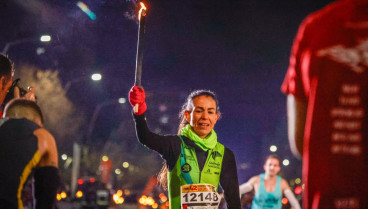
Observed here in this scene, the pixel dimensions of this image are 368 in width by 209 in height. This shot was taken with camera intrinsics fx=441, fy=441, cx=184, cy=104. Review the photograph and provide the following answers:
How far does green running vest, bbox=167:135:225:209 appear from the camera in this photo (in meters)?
4.69

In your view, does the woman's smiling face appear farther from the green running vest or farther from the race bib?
the race bib

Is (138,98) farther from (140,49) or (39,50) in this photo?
(39,50)

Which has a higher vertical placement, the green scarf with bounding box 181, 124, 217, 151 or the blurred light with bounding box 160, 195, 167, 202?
the green scarf with bounding box 181, 124, 217, 151

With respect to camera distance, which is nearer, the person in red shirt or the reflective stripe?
the person in red shirt

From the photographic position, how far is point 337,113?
176 centimetres

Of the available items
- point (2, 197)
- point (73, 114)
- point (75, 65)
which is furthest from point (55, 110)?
point (2, 197)

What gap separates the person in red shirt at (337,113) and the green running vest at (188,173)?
2.98 metres

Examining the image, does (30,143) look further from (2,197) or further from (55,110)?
(55,110)

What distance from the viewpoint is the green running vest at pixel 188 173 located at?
4.69 metres

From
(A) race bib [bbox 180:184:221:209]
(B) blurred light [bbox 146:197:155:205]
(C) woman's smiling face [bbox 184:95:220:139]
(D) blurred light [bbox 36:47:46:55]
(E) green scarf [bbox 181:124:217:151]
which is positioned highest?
(D) blurred light [bbox 36:47:46:55]

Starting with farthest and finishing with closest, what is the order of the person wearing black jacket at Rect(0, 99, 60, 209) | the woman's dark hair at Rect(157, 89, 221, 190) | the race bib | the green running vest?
the woman's dark hair at Rect(157, 89, 221, 190) → the green running vest → the race bib → the person wearing black jacket at Rect(0, 99, 60, 209)

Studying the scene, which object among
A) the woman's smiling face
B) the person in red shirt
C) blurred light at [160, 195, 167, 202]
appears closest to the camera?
the person in red shirt

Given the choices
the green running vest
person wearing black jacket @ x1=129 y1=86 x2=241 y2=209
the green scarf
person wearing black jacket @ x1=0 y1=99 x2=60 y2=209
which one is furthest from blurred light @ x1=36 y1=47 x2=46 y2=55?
person wearing black jacket @ x1=0 y1=99 x2=60 y2=209

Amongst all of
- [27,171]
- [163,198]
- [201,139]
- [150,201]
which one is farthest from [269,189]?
[163,198]
